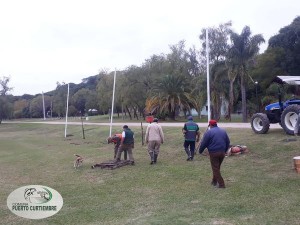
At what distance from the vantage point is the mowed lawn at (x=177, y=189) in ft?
24.7

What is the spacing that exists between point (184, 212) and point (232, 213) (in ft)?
3.07

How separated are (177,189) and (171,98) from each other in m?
35.2

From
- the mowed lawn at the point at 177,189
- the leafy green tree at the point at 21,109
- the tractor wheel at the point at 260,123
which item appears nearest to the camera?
the mowed lawn at the point at 177,189

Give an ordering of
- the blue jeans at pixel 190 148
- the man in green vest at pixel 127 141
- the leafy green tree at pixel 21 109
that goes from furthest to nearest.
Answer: the leafy green tree at pixel 21 109, the man in green vest at pixel 127 141, the blue jeans at pixel 190 148

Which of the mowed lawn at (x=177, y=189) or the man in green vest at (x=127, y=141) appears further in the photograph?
the man in green vest at (x=127, y=141)

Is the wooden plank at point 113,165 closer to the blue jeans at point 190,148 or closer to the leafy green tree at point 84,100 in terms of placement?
the blue jeans at point 190,148

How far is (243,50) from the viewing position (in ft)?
130

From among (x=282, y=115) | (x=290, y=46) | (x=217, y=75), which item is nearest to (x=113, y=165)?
(x=282, y=115)

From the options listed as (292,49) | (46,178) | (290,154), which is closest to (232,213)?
(290,154)

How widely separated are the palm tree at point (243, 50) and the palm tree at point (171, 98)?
7.08 m

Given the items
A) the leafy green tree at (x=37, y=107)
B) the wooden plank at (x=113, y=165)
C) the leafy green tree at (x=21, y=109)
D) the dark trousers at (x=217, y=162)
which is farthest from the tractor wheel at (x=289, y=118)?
the leafy green tree at (x=21, y=109)

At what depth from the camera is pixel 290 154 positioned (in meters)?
12.6

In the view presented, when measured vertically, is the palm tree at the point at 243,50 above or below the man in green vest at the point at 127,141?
above

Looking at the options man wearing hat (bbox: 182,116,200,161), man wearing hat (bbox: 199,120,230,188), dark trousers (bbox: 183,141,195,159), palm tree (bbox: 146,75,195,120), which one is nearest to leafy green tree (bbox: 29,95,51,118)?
palm tree (bbox: 146,75,195,120)
